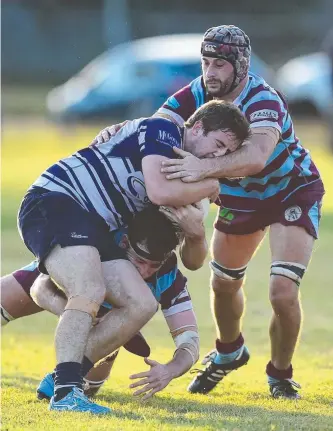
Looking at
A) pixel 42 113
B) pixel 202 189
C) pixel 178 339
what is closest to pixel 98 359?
pixel 178 339

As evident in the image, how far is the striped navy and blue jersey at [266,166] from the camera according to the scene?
763 centimetres

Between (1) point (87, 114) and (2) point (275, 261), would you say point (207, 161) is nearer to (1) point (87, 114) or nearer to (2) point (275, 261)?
(2) point (275, 261)

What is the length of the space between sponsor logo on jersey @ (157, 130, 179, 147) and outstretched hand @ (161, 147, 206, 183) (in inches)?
1.7

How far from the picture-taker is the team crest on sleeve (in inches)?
301

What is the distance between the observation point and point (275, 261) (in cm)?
752

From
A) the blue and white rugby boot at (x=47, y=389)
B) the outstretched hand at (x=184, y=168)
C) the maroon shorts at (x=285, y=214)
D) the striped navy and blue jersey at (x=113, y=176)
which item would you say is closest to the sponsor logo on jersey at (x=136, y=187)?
the striped navy and blue jersey at (x=113, y=176)

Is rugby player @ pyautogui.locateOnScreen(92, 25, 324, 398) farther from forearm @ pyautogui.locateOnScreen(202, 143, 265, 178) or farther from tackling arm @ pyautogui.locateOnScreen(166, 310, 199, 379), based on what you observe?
tackling arm @ pyautogui.locateOnScreen(166, 310, 199, 379)

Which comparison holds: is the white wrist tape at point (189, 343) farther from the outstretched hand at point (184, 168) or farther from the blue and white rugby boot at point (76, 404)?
the outstretched hand at point (184, 168)

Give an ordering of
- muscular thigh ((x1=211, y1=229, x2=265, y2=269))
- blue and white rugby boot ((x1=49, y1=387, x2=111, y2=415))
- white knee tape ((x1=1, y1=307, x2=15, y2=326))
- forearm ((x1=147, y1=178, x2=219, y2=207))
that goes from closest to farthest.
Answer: blue and white rugby boot ((x1=49, y1=387, x2=111, y2=415)), forearm ((x1=147, y1=178, x2=219, y2=207)), white knee tape ((x1=1, y1=307, x2=15, y2=326)), muscular thigh ((x1=211, y1=229, x2=265, y2=269))

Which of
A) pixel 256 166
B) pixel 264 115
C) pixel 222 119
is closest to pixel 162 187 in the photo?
pixel 222 119

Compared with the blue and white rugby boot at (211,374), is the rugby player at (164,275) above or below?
above

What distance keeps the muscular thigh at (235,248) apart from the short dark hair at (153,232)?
1261 mm

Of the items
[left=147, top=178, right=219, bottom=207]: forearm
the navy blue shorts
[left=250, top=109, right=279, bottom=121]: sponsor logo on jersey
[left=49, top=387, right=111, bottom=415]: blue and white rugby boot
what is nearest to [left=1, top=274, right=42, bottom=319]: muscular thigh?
the navy blue shorts

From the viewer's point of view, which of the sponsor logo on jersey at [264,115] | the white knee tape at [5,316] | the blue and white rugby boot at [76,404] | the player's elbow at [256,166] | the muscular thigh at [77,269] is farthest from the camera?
the white knee tape at [5,316]
